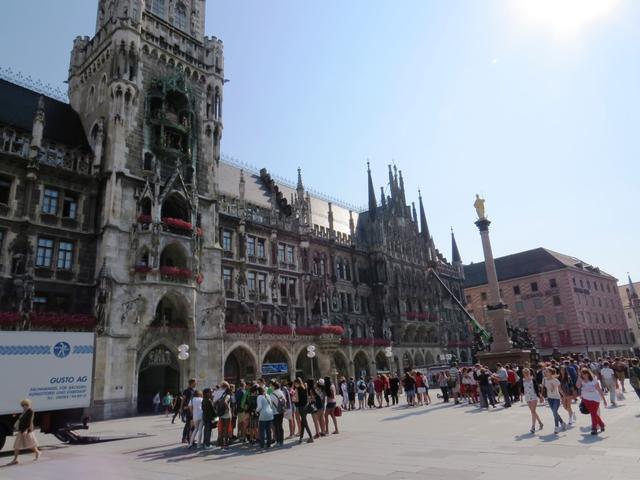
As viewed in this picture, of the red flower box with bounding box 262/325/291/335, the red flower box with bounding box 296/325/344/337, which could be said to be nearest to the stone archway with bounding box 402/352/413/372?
the red flower box with bounding box 296/325/344/337

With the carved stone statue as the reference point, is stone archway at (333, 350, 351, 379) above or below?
below

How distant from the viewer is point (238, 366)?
37625 mm

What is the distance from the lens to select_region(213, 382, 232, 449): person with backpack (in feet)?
44.8

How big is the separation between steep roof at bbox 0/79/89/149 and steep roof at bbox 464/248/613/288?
67301 mm

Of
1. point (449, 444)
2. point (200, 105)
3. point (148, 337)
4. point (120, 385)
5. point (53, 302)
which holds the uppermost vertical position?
point (200, 105)

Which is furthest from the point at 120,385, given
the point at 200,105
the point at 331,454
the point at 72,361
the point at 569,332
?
the point at 569,332

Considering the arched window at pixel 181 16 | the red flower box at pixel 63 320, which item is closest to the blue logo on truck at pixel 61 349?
the red flower box at pixel 63 320

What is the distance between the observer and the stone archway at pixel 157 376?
30.4 metres

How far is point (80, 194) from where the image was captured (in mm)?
30844

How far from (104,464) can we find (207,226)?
25.4m

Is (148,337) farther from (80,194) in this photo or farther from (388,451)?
(388,451)

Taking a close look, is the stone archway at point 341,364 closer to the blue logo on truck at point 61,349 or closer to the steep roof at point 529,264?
the blue logo on truck at point 61,349

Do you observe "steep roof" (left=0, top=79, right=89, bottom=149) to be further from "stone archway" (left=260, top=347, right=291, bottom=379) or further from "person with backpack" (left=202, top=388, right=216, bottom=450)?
"person with backpack" (left=202, top=388, right=216, bottom=450)

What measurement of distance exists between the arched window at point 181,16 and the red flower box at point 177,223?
1859cm
